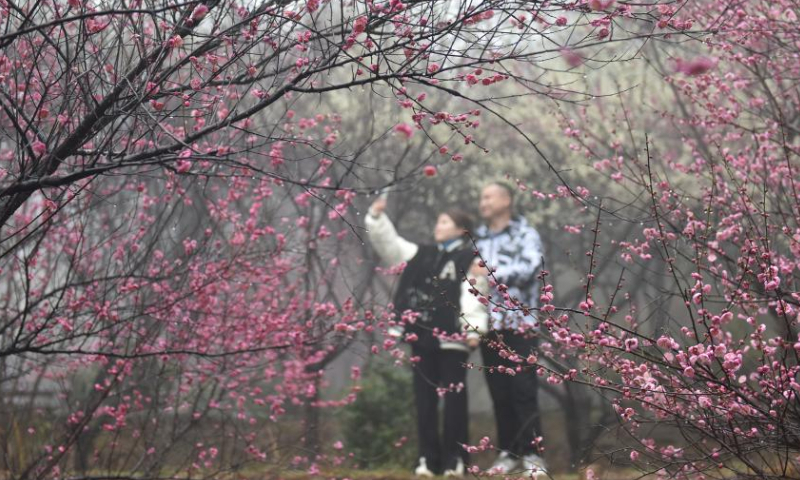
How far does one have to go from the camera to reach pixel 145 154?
3.15m

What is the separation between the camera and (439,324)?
834 centimetres

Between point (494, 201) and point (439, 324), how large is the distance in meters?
1.27

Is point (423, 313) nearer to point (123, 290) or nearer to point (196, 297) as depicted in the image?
point (196, 297)

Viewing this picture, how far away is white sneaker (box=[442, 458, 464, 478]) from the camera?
25.1ft

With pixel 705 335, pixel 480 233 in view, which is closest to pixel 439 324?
pixel 480 233

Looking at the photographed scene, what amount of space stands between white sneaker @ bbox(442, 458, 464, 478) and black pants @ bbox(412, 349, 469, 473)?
0.05 meters

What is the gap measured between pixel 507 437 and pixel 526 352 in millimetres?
830

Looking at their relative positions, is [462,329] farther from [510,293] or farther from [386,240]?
[386,240]

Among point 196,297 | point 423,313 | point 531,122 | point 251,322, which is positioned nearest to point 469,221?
point 423,313

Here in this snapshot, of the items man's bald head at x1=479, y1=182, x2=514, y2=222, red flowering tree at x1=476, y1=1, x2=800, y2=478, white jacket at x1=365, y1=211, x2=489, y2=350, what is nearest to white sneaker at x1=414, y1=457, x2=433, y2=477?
white jacket at x1=365, y1=211, x2=489, y2=350

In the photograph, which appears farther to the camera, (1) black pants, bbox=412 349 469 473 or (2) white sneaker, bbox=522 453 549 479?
(1) black pants, bbox=412 349 469 473

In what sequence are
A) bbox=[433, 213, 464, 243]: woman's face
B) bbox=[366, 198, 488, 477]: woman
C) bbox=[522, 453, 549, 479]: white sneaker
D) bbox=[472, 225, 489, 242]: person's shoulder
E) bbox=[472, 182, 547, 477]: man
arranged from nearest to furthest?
bbox=[522, 453, 549, 479]: white sneaker → bbox=[472, 182, 547, 477]: man → bbox=[366, 198, 488, 477]: woman → bbox=[472, 225, 489, 242]: person's shoulder → bbox=[433, 213, 464, 243]: woman's face

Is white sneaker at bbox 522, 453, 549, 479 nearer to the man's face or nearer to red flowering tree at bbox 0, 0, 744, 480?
red flowering tree at bbox 0, 0, 744, 480

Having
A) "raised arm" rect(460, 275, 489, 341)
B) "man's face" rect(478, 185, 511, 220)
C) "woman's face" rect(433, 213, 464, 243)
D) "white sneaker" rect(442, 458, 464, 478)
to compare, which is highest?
"man's face" rect(478, 185, 511, 220)
